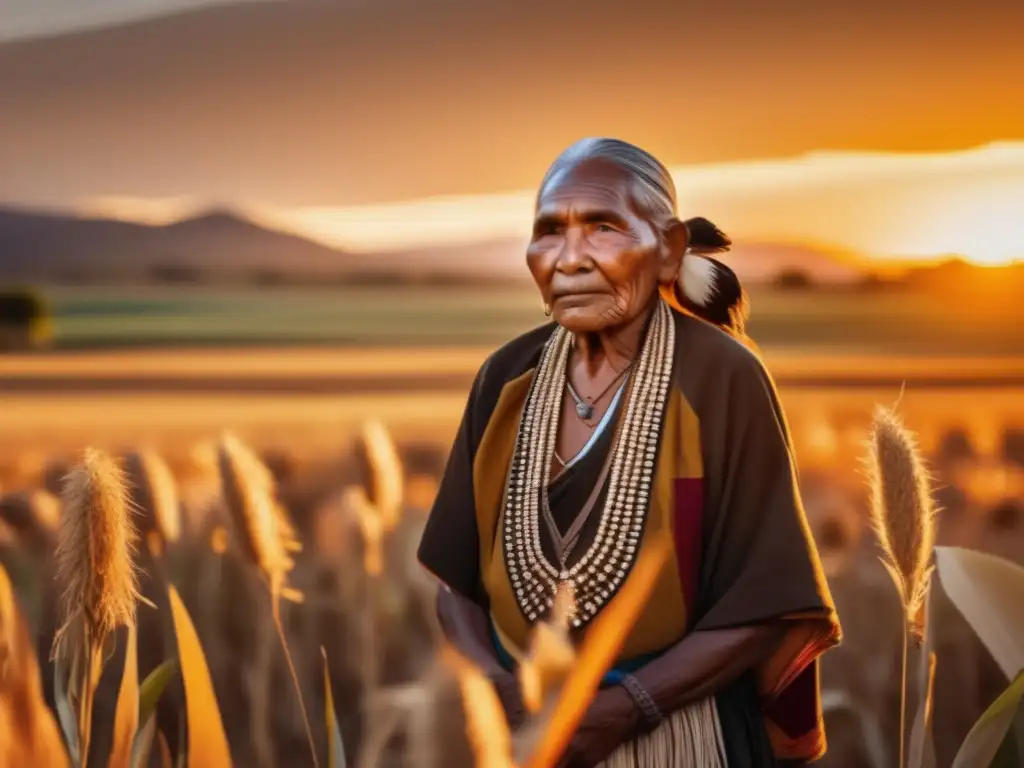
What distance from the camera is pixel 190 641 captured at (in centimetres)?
104

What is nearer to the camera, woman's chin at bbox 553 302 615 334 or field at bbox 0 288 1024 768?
woman's chin at bbox 553 302 615 334

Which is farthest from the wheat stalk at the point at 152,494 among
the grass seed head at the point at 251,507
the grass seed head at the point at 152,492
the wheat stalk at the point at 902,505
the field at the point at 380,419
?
the wheat stalk at the point at 902,505

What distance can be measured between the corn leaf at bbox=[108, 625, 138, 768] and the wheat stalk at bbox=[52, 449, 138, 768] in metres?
0.03

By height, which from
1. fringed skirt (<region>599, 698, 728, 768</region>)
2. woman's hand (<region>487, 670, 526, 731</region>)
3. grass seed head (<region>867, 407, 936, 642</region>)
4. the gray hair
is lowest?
fringed skirt (<region>599, 698, 728, 768</region>)

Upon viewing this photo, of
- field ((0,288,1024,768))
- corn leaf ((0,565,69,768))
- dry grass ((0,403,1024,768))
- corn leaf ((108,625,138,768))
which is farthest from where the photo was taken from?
field ((0,288,1024,768))

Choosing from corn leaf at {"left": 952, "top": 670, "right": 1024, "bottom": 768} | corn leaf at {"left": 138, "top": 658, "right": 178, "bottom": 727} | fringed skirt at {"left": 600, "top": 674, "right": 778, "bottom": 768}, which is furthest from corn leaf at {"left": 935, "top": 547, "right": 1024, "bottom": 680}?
corn leaf at {"left": 138, "top": 658, "right": 178, "bottom": 727}

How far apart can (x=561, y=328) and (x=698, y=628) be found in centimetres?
31

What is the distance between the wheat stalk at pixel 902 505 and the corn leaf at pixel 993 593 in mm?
203

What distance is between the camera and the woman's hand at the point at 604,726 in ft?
3.41

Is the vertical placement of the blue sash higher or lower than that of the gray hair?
lower

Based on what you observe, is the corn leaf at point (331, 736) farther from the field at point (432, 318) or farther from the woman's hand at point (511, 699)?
the field at point (432, 318)

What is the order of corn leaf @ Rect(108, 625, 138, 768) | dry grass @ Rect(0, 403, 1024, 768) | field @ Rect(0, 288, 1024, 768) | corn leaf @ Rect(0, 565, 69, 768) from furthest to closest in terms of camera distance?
field @ Rect(0, 288, 1024, 768), dry grass @ Rect(0, 403, 1024, 768), corn leaf @ Rect(108, 625, 138, 768), corn leaf @ Rect(0, 565, 69, 768)

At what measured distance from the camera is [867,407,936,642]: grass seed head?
1.12 metres

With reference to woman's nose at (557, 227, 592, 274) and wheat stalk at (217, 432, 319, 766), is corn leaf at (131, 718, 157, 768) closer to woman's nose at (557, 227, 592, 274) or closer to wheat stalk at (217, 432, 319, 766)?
wheat stalk at (217, 432, 319, 766)
